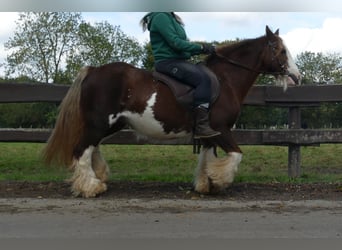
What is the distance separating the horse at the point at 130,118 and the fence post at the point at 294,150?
1963mm

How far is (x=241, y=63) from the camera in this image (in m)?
6.91

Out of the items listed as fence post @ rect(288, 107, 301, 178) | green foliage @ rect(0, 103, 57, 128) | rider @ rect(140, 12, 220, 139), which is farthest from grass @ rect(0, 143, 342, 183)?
rider @ rect(140, 12, 220, 139)

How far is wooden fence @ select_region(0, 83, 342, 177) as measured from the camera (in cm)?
794

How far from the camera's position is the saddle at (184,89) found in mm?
6316


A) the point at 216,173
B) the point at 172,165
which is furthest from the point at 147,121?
the point at 172,165

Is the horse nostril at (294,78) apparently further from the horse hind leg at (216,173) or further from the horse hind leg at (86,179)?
the horse hind leg at (86,179)

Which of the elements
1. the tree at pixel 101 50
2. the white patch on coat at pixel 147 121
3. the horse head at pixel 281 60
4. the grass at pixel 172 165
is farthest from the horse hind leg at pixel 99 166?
the tree at pixel 101 50

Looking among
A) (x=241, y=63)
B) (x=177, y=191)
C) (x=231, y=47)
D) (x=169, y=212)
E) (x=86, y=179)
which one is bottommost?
(x=169, y=212)

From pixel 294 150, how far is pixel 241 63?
7.69 ft

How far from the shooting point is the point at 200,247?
3883 mm

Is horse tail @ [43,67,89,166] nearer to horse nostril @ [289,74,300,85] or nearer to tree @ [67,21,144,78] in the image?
horse nostril @ [289,74,300,85]

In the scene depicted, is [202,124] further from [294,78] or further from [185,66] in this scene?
[294,78]

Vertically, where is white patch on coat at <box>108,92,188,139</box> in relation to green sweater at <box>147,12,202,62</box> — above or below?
below

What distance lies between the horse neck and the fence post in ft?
6.02
